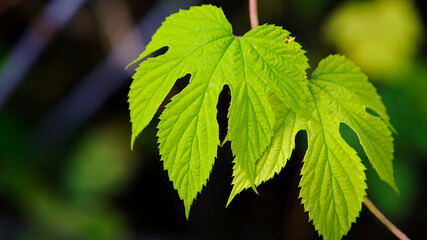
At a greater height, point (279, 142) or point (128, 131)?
point (279, 142)

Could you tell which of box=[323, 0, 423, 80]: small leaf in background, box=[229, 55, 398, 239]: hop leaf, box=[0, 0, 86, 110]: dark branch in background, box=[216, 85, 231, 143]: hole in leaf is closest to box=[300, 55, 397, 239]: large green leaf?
box=[229, 55, 398, 239]: hop leaf

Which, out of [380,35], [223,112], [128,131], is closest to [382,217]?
[380,35]

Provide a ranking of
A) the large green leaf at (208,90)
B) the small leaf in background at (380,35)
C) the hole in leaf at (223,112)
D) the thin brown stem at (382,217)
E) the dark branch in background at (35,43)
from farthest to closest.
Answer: the hole in leaf at (223,112), the small leaf in background at (380,35), the dark branch in background at (35,43), the thin brown stem at (382,217), the large green leaf at (208,90)

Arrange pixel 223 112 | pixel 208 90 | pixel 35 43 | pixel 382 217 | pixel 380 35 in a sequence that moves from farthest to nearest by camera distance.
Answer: pixel 223 112
pixel 380 35
pixel 35 43
pixel 382 217
pixel 208 90

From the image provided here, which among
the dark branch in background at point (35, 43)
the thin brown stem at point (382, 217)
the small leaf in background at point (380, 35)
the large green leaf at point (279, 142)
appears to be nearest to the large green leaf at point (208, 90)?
the large green leaf at point (279, 142)

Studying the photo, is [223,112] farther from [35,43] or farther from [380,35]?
[35,43]

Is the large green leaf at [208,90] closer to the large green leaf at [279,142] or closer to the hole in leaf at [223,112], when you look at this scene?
the large green leaf at [279,142]

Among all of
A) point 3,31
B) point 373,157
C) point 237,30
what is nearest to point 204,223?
point 237,30
